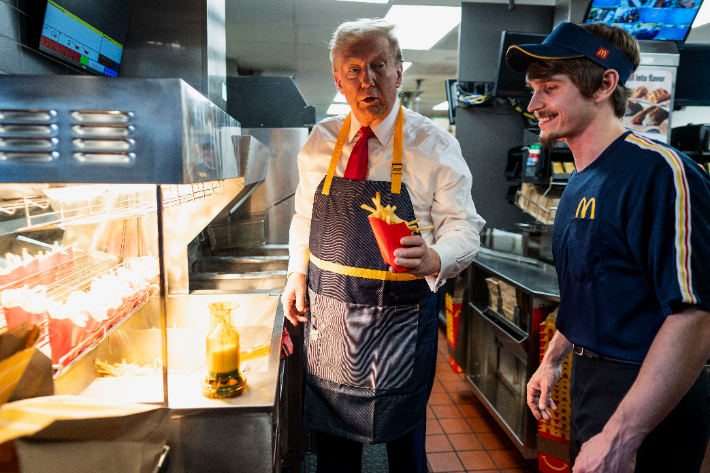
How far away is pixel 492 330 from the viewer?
3.11 meters

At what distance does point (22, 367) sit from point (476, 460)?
260cm

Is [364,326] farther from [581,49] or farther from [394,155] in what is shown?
[581,49]

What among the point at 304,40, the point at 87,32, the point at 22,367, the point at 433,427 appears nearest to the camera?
the point at 22,367

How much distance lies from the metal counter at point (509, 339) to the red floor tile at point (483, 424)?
120 mm

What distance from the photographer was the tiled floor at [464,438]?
8.77 ft

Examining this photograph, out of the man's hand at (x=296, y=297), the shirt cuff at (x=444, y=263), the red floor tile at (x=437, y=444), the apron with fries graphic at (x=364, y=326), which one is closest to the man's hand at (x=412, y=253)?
the shirt cuff at (x=444, y=263)

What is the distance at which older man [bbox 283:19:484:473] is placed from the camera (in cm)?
153

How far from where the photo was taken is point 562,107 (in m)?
1.26

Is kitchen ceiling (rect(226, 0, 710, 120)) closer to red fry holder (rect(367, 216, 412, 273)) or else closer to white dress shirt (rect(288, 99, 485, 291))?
white dress shirt (rect(288, 99, 485, 291))

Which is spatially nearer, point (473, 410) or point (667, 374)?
point (667, 374)

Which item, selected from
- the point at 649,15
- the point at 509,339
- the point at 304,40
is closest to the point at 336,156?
the point at 509,339

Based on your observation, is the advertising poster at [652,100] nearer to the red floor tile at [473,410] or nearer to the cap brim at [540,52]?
the red floor tile at [473,410]

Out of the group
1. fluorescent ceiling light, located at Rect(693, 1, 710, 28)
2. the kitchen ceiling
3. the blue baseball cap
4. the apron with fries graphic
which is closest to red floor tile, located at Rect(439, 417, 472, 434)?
the apron with fries graphic

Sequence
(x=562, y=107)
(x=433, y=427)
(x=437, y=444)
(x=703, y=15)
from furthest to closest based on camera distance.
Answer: (x=703, y=15), (x=433, y=427), (x=437, y=444), (x=562, y=107)
